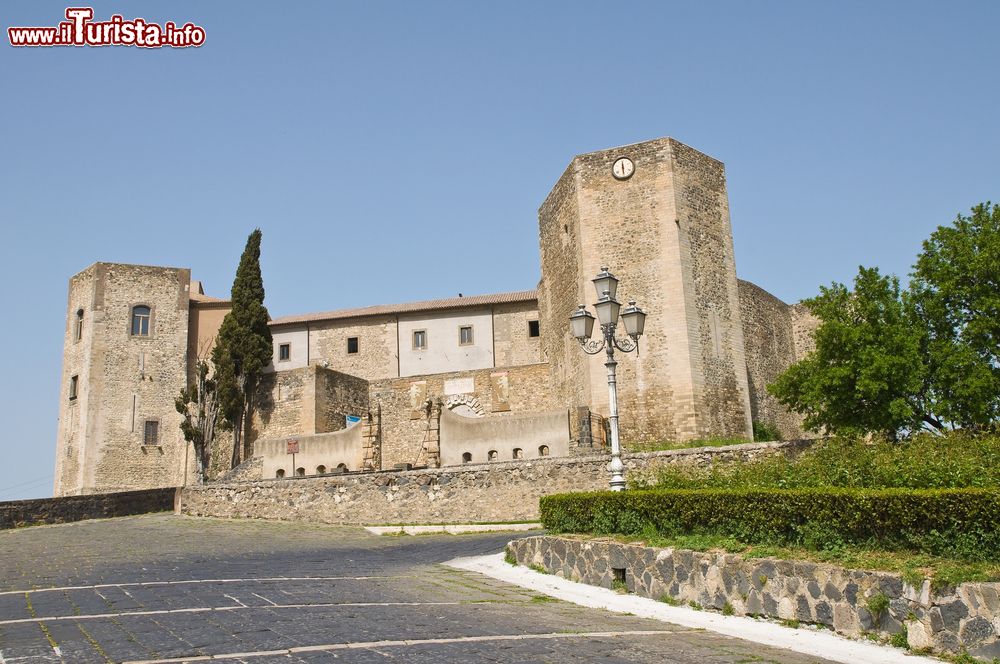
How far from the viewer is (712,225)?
3234 cm

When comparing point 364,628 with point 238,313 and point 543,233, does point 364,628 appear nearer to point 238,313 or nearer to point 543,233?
point 543,233

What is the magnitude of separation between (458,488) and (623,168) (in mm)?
13752

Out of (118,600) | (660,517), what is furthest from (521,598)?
(118,600)

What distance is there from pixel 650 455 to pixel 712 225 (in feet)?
37.9

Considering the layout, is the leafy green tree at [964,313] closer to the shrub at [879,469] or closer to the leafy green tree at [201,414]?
the shrub at [879,469]

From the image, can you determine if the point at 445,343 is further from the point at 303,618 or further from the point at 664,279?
the point at 303,618

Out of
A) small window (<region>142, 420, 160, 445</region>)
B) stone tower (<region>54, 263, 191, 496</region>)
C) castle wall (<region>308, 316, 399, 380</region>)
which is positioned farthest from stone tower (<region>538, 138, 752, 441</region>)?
small window (<region>142, 420, 160, 445</region>)

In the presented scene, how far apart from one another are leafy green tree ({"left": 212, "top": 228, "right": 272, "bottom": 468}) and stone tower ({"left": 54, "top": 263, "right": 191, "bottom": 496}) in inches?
134

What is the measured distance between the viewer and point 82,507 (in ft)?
88.3

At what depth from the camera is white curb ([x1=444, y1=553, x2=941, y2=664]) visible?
8102 mm

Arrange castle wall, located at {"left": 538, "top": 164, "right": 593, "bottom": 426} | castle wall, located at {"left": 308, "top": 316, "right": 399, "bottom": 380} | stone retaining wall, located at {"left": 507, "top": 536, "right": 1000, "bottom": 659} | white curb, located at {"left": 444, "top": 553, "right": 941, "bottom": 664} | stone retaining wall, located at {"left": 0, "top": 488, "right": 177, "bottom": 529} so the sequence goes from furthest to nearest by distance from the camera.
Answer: castle wall, located at {"left": 308, "top": 316, "right": 399, "bottom": 380} → castle wall, located at {"left": 538, "top": 164, "right": 593, "bottom": 426} → stone retaining wall, located at {"left": 0, "top": 488, "right": 177, "bottom": 529} → white curb, located at {"left": 444, "top": 553, "right": 941, "bottom": 664} → stone retaining wall, located at {"left": 507, "top": 536, "right": 1000, "bottom": 659}

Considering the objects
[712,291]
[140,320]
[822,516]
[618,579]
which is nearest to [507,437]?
[712,291]

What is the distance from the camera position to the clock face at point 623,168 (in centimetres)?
3158

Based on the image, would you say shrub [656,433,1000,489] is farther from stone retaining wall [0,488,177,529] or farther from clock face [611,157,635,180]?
stone retaining wall [0,488,177,529]
